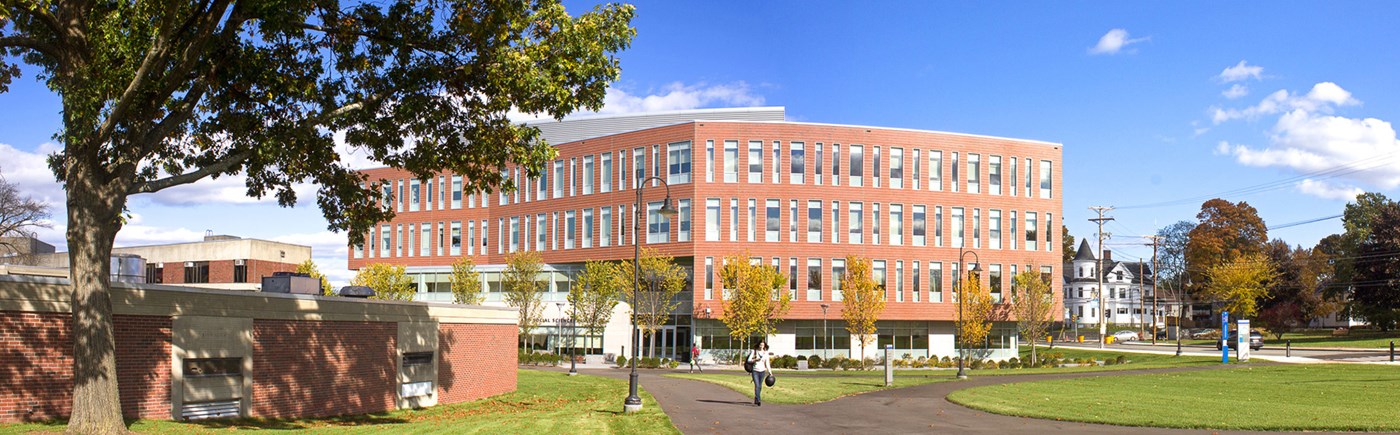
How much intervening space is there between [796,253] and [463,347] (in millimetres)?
35783

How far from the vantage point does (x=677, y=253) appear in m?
64.1

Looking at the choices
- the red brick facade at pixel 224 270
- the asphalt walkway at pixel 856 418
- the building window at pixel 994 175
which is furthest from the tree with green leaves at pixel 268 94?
the red brick facade at pixel 224 270

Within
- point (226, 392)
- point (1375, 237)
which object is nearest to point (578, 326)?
point (226, 392)

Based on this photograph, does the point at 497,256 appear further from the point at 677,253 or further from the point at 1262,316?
the point at 1262,316

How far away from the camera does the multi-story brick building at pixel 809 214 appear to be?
6412 centimetres

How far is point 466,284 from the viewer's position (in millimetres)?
67375

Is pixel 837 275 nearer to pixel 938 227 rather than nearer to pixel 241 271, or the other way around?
pixel 938 227

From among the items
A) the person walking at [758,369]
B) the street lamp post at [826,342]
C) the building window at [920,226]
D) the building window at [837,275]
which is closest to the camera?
the person walking at [758,369]

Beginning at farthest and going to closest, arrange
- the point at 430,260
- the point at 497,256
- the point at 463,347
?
the point at 430,260 < the point at 497,256 < the point at 463,347

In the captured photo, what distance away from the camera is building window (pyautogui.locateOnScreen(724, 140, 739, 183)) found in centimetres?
6419

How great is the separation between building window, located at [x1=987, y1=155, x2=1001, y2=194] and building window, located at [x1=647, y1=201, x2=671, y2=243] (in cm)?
2090

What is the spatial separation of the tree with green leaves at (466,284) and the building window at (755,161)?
60.5 feet

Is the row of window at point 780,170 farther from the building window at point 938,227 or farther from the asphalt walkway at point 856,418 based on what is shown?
the asphalt walkway at point 856,418

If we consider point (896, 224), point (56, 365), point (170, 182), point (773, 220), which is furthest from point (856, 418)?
point (896, 224)
